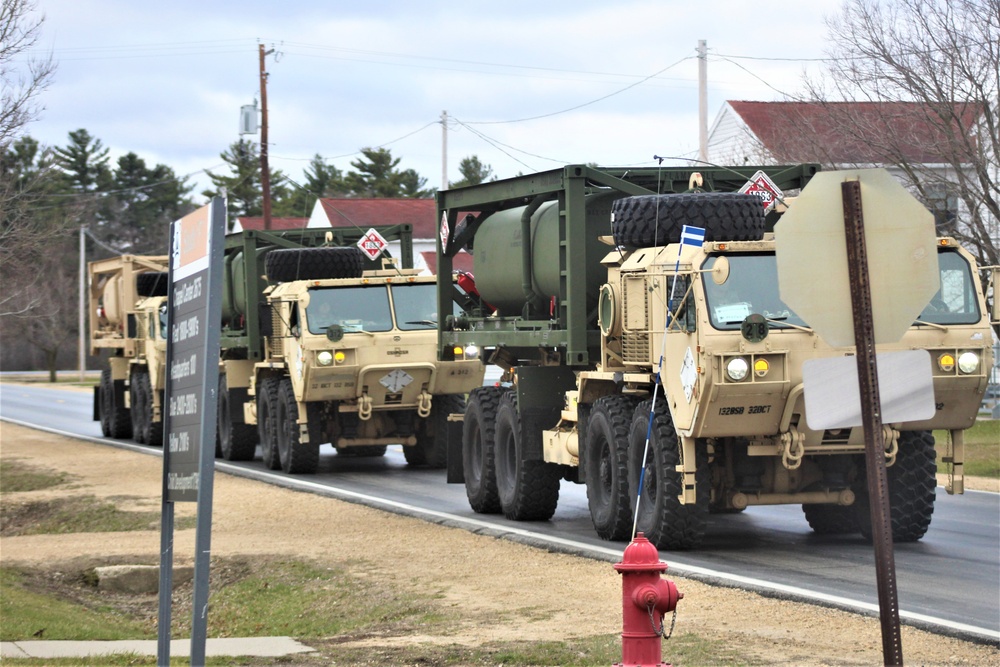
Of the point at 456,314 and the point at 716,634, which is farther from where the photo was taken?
the point at 456,314

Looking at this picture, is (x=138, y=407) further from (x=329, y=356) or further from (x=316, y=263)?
(x=329, y=356)

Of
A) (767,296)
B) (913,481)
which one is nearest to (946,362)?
(913,481)

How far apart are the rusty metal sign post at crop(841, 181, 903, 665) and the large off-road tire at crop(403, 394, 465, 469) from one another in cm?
1523

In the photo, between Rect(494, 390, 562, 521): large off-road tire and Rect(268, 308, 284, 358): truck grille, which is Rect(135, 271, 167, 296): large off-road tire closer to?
Rect(268, 308, 284, 358): truck grille

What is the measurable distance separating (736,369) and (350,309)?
9907mm

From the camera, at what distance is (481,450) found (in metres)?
16.4

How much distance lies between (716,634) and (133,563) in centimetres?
641

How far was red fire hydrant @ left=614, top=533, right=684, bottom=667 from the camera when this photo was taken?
689 cm

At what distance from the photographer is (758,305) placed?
1216 centimetres

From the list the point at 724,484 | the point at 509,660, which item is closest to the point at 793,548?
the point at 724,484

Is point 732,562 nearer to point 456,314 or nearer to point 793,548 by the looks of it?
point 793,548

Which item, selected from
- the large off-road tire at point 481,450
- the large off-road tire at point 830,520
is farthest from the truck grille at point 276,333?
the large off-road tire at point 830,520

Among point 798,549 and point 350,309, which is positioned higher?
point 350,309

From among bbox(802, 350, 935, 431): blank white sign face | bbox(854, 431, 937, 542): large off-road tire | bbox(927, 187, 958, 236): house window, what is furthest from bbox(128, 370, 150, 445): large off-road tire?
bbox(802, 350, 935, 431): blank white sign face
